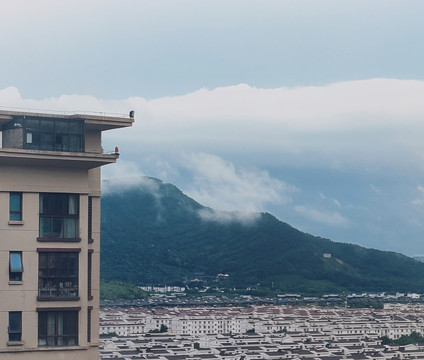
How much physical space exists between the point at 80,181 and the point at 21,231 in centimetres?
136

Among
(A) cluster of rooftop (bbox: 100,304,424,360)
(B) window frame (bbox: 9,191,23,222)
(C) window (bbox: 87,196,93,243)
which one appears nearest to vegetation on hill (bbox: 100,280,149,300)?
(A) cluster of rooftop (bbox: 100,304,424,360)

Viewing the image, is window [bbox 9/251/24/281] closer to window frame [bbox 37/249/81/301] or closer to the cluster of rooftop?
window frame [bbox 37/249/81/301]

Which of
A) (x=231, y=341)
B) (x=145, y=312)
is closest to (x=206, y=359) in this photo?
(x=231, y=341)

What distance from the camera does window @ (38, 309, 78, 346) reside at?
54.7 feet

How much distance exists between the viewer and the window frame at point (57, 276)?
1667 centimetres

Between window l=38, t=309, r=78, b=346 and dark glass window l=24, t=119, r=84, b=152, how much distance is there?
9.07 ft

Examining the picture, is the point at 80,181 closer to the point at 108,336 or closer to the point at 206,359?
the point at 206,359

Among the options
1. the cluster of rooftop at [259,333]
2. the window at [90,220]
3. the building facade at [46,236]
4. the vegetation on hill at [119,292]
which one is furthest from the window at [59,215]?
the vegetation on hill at [119,292]

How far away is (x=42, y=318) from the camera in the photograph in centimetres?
1669

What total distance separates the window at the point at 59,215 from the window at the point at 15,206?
363 millimetres

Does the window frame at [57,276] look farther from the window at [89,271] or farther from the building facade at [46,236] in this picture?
the window at [89,271]

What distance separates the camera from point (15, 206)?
16.9 m

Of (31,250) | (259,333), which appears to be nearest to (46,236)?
(31,250)

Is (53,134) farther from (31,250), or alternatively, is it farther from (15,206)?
(31,250)
